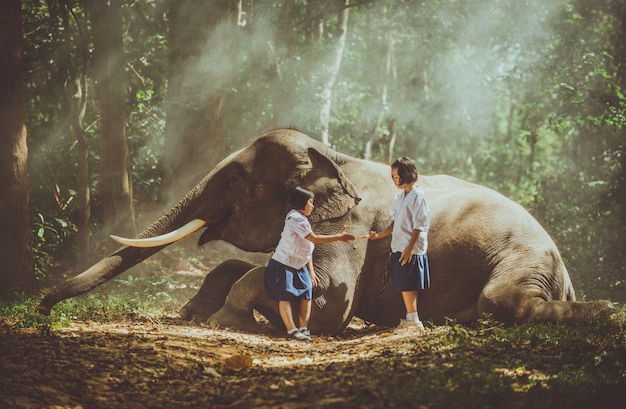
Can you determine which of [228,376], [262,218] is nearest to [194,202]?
[262,218]

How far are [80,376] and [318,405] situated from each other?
1.76 m

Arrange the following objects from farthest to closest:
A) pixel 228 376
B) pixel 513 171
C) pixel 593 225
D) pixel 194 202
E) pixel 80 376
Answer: pixel 513 171
pixel 593 225
pixel 194 202
pixel 228 376
pixel 80 376

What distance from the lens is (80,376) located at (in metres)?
4.90

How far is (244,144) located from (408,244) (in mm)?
9620

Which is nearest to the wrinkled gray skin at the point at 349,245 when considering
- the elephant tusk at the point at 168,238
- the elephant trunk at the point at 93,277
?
the elephant trunk at the point at 93,277

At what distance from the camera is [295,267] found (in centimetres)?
757

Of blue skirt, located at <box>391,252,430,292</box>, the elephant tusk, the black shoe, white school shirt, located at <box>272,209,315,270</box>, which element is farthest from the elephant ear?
the black shoe

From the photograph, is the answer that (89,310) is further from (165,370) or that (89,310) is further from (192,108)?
(192,108)

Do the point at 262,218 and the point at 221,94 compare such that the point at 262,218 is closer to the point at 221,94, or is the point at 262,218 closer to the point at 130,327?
the point at 130,327

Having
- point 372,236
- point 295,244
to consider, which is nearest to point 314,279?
point 295,244

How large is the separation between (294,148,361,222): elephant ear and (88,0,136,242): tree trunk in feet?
15.2

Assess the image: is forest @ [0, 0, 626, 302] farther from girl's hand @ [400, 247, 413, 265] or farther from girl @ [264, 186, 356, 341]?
girl's hand @ [400, 247, 413, 265]

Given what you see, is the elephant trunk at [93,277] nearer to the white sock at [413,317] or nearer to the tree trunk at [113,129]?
the white sock at [413,317]

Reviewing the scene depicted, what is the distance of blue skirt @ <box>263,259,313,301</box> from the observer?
751cm
